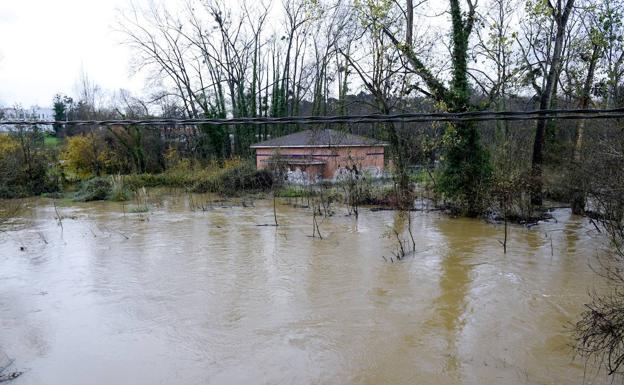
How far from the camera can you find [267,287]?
9016 millimetres

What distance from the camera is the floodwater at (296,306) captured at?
231 inches

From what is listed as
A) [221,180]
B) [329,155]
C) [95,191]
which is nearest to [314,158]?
[329,155]

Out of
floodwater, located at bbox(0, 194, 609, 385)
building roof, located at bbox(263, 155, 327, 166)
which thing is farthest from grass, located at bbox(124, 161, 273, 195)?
floodwater, located at bbox(0, 194, 609, 385)

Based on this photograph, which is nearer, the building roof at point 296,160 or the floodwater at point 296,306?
the floodwater at point 296,306

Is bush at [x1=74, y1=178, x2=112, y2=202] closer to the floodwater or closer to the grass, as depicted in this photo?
the grass

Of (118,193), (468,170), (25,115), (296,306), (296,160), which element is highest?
(25,115)

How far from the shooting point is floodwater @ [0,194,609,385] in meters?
5.87

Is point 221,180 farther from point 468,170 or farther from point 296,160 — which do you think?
point 468,170

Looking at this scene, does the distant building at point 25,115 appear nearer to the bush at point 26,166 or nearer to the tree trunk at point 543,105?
the bush at point 26,166

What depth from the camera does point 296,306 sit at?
7.97 metres

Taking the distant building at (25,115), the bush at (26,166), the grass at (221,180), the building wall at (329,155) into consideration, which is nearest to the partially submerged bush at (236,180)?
the grass at (221,180)

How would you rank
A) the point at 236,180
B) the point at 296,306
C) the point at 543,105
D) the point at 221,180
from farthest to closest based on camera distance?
the point at 236,180, the point at 221,180, the point at 543,105, the point at 296,306

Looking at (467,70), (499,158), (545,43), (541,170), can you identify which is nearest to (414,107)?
(467,70)

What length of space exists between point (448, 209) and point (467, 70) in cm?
462
